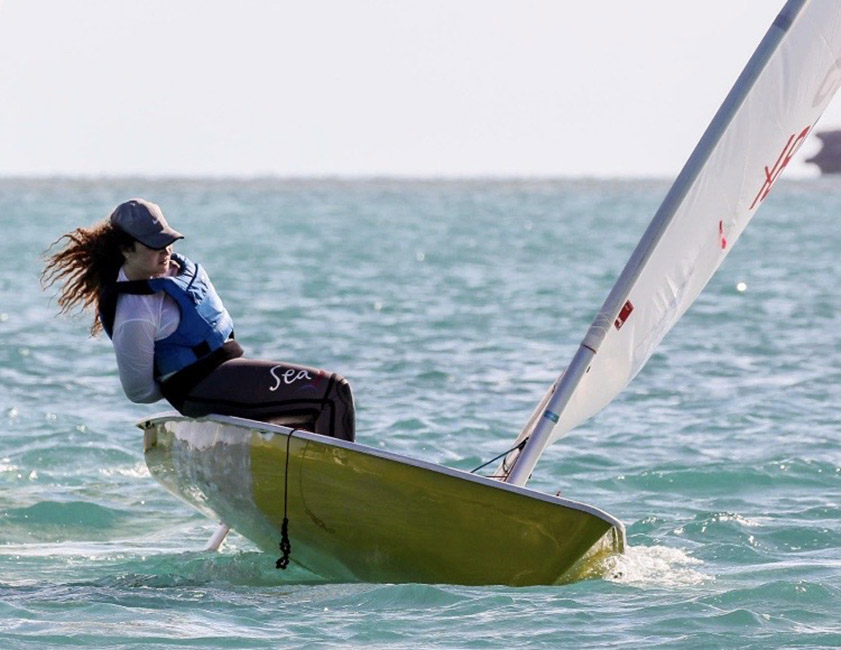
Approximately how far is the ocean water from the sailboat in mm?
130

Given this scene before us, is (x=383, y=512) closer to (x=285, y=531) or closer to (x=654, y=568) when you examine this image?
(x=285, y=531)

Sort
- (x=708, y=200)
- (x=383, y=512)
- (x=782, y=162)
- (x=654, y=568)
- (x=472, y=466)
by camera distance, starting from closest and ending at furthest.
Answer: (x=383, y=512), (x=708, y=200), (x=654, y=568), (x=782, y=162), (x=472, y=466)

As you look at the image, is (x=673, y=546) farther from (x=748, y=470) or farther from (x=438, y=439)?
(x=438, y=439)

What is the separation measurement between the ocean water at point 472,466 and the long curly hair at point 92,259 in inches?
19.0

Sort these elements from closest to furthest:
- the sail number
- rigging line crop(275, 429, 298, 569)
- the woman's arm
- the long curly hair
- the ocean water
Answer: the ocean water
rigging line crop(275, 429, 298, 569)
the woman's arm
the long curly hair
the sail number

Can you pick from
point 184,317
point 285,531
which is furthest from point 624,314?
point 184,317

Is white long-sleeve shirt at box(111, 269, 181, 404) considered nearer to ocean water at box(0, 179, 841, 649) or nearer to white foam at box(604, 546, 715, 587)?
ocean water at box(0, 179, 841, 649)

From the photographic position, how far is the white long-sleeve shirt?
6.02 meters

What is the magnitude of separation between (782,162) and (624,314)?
1020 millimetres

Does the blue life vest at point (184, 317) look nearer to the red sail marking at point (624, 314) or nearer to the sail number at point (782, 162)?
the red sail marking at point (624, 314)

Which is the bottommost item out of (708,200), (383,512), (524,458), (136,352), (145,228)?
(383,512)

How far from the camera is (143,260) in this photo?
6098mm

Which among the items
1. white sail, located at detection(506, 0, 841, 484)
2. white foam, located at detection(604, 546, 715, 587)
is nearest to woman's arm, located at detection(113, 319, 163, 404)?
white sail, located at detection(506, 0, 841, 484)

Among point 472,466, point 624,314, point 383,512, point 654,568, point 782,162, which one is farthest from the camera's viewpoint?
point 472,466
